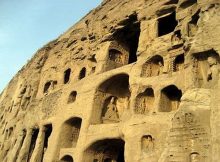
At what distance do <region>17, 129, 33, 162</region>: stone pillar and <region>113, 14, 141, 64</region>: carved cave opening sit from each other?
23.2 feet

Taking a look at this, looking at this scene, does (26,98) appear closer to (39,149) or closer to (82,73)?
(39,149)

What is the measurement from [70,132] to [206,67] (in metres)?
8.66

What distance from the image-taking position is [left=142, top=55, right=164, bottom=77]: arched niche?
1337 centimetres

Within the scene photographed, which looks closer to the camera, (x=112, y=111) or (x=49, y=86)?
(x=112, y=111)

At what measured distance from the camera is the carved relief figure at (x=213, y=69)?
28.9ft

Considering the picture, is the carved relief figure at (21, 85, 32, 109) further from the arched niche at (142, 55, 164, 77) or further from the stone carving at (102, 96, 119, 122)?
the arched niche at (142, 55, 164, 77)

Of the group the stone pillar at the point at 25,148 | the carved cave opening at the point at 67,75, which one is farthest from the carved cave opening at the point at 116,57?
the stone pillar at the point at 25,148

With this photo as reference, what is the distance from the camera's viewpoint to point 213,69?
8.95 metres

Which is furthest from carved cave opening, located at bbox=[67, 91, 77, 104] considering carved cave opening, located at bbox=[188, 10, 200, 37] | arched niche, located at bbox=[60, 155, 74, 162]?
carved cave opening, located at bbox=[188, 10, 200, 37]

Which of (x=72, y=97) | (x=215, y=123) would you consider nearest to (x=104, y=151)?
(x=72, y=97)

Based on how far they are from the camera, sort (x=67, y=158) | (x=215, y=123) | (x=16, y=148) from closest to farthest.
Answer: (x=215, y=123), (x=67, y=158), (x=16, y=148)

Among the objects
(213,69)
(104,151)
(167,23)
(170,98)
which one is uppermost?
(167,23)

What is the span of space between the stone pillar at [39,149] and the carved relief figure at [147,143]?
7545 millimetres

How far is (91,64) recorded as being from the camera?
1712 centimetres
